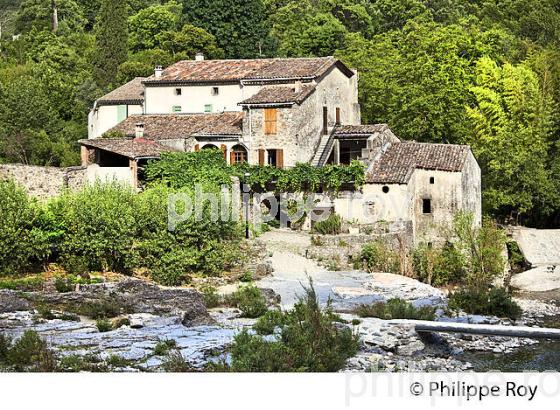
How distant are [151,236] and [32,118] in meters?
15.4

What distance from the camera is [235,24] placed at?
167ft

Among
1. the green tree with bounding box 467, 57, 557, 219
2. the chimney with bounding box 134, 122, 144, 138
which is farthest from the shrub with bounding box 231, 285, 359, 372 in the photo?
the green tree with bounding box 467, 57, 557, 219

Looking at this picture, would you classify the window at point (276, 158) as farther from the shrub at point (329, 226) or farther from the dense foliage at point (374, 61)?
the shrub at point (329, 226)

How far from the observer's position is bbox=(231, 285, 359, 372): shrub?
55.1ft

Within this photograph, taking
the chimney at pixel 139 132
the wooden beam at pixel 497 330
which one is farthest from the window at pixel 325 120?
the wooden beam at pixel 497 330

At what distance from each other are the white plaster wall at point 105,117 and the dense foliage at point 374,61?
3.64 feet

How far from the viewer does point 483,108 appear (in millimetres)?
37594

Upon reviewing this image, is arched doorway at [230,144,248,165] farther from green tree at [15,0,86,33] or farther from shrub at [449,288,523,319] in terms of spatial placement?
green tree at [15,0,86,33]

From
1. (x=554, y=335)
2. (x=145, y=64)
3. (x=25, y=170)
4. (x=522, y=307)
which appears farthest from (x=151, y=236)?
(x=145, y=64)

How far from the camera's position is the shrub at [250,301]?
75.0 ft

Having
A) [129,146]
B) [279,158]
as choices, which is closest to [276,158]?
[279,158]

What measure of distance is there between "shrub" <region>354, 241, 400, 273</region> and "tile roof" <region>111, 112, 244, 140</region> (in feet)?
22.9

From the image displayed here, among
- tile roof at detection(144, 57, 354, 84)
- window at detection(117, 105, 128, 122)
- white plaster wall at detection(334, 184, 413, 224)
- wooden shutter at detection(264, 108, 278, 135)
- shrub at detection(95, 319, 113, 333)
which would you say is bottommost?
shrub at detection(95, 319, 113, 333)

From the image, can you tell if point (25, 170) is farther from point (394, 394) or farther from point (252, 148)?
point (394, 394)
